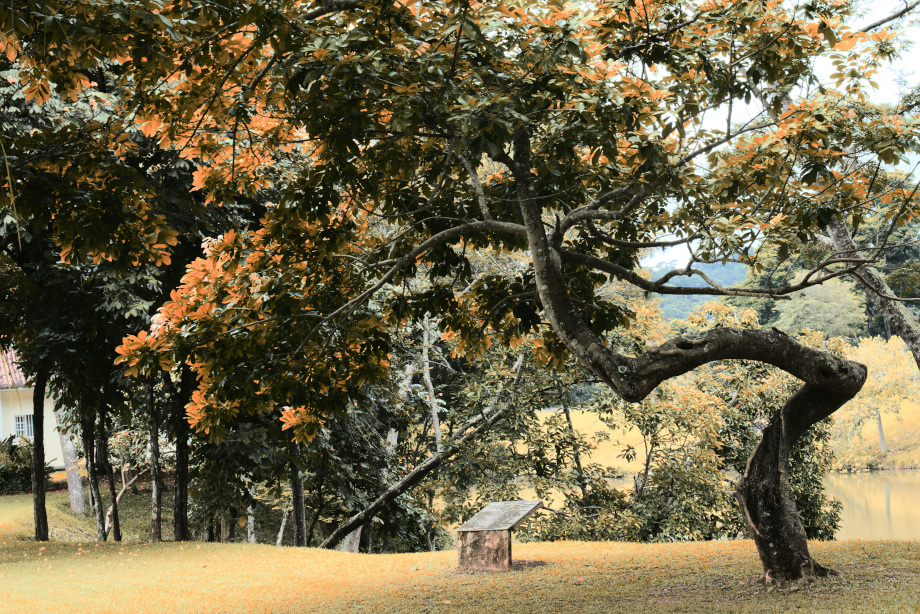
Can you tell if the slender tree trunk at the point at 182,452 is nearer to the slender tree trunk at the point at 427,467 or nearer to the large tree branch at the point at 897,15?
the slender tree trunk at the point at 427,467

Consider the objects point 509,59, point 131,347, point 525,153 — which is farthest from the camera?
point 525,153

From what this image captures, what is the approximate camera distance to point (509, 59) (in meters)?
4.90

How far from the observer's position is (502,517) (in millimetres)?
8367

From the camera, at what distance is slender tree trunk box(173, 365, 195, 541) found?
11.3 m

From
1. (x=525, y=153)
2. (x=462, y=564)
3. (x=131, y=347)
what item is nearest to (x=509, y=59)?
(x=525, y=153)

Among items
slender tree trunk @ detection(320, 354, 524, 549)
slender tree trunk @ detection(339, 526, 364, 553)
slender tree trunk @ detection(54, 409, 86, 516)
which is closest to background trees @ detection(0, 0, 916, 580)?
slender tree trunk @ detection(320, 354, 524, 549)

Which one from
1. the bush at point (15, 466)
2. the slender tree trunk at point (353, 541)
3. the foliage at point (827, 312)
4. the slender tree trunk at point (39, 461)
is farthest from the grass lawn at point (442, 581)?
the foliage at point (827, 312)

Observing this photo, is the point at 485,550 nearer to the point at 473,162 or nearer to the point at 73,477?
the point at 473,162

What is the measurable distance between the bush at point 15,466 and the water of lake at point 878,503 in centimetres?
2454

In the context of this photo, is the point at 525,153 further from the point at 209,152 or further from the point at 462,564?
the point at 462,564

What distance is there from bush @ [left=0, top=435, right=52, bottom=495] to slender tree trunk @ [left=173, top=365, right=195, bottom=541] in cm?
1402

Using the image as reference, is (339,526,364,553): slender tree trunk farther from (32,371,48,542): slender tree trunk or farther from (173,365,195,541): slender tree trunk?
(32,371,48,542): slender tree trunk

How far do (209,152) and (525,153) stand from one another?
101 inches

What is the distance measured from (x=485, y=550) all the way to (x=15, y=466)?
70.8 feet
